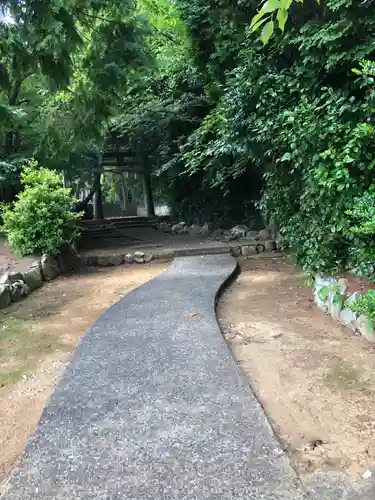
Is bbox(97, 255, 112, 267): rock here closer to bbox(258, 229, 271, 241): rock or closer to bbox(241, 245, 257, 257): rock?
bbox(241, 245, 257, 257): rock

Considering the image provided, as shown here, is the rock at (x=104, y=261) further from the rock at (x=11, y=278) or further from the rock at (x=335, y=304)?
the rock at (x=335, y=304)

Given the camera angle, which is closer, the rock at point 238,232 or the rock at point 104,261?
the rock at point 104,261

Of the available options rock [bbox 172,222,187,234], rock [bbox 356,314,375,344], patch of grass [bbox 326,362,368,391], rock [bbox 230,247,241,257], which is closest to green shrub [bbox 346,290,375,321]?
rock [bbox 356,314,375,344]

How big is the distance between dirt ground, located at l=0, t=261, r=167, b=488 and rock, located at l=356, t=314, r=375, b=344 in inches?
92.4

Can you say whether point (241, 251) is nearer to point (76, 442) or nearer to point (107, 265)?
point (107, 265)

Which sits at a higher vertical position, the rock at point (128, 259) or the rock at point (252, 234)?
the rock at point (252, 234)

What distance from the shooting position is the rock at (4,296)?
16.3ft

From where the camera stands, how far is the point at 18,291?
5.45 metres

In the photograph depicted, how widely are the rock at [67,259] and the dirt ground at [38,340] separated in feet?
1.95

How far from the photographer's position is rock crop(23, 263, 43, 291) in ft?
19.7

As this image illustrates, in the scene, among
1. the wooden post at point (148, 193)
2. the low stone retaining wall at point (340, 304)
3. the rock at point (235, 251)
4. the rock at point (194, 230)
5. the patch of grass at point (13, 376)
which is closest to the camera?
the patch of grass at point (13, 376)

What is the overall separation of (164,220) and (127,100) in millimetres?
4988

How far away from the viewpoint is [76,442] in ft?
6.06

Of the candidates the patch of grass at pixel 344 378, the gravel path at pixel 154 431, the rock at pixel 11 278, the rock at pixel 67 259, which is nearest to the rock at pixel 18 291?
the rock at pixel 11 278
